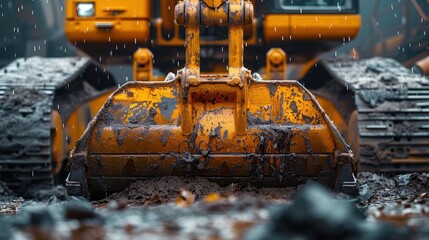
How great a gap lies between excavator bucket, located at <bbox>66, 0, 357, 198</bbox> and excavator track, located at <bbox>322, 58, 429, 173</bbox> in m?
1.30

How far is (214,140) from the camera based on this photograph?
455cm

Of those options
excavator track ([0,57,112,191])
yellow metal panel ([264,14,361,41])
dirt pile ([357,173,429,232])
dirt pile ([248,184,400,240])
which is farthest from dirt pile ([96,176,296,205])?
yellow metal panel ([264,14,361,41])

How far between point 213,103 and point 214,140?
0.26 metres

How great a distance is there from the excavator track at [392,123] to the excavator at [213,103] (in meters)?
0.01

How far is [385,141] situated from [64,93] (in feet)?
9.25

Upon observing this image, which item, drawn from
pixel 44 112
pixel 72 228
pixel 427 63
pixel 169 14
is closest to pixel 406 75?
pixel 427 63

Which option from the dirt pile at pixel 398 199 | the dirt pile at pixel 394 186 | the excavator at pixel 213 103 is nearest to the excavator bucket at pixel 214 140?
the excavator at pixel 213 103

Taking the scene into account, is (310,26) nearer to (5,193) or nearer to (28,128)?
(28,128)

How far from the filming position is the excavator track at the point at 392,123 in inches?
232

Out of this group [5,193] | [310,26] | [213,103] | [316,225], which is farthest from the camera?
[310,26]

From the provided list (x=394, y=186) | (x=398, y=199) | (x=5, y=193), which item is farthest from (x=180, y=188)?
(x=5, y=193)

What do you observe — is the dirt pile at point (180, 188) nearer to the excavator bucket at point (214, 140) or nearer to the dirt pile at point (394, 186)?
the excavator bucket at point (214, 140)

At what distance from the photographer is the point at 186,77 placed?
15.2 feet

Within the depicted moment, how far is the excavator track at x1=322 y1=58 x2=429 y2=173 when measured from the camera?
19.4ft
